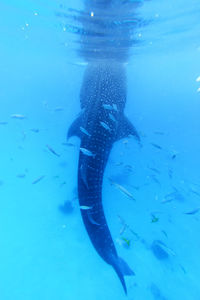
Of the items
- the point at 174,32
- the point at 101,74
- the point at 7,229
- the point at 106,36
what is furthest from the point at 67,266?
the point at 174,32

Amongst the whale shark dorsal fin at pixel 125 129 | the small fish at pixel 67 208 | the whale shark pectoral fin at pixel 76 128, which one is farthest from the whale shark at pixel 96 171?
the small fish at pixel 67 208

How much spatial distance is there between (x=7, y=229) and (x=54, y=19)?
11510mm

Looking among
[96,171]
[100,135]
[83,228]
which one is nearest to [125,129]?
[100,135]

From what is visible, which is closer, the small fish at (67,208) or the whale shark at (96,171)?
the whale shark at (96,171)

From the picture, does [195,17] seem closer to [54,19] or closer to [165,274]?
[54,19]

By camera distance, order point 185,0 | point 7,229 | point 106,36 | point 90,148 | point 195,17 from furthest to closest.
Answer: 1. point 7,229
2. point 106,36
3. point 195,17
4. point 185,0
5. point 90,148

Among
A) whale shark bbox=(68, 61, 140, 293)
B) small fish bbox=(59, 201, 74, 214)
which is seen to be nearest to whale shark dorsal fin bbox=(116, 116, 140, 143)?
whale shark bbox=(68, 61, 140, 293)

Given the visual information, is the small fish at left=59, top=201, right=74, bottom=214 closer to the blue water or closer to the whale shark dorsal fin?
the blue water

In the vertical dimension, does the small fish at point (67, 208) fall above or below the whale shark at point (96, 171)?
below

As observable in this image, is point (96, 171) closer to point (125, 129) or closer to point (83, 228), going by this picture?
Answer: point (125, 129)

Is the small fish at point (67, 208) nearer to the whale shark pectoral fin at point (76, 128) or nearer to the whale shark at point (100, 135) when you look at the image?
the whale shark at point (100, 135)

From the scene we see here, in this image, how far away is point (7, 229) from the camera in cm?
1342

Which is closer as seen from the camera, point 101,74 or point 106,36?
point 101,74

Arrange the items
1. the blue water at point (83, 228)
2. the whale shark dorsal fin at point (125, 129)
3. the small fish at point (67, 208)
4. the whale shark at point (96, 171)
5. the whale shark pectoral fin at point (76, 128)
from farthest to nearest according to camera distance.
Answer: the small fish at point (67, 208), the blue water at point (83, 228), the whale shark dorsal fin at point (125, 129), the whale shark pectoral fin at point (76, 128), the whale shark at point (96, 171)
